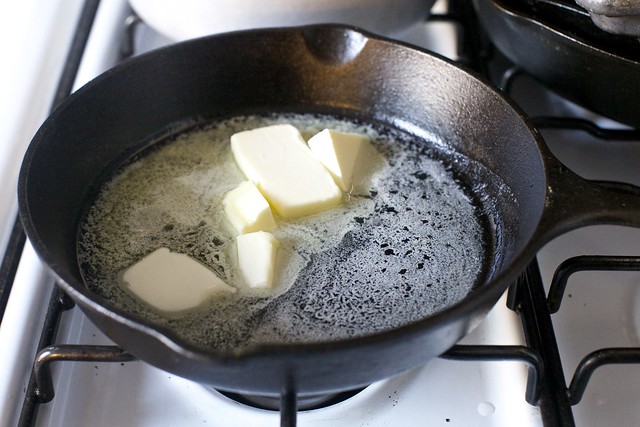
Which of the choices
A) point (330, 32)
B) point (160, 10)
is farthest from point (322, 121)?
point (160, 10)

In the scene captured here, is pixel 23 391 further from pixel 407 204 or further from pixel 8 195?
pixel 407 204

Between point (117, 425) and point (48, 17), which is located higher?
point (48, 17)

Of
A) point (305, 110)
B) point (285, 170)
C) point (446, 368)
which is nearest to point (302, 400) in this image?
point (446, 368)

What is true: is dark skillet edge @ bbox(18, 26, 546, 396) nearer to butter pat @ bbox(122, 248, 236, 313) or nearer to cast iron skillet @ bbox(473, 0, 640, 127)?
butter pat @ bbox(122, 248, 236, 313)

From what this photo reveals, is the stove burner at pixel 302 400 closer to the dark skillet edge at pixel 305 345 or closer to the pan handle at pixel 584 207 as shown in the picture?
the dark skillet edge at pixel 305 345

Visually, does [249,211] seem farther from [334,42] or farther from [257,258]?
[334,42]
